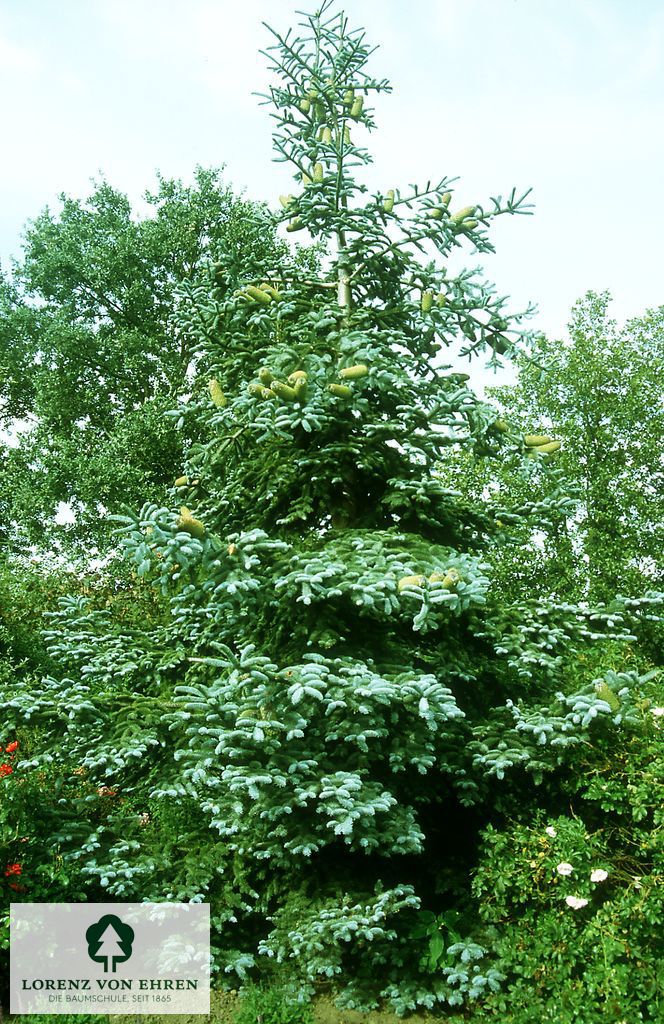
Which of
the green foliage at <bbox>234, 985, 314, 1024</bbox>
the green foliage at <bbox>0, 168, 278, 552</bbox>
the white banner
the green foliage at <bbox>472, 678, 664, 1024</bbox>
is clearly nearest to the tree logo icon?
the white banner

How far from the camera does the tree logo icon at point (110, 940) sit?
730 centimetres

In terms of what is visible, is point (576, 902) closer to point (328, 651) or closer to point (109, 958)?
point (328, 651)

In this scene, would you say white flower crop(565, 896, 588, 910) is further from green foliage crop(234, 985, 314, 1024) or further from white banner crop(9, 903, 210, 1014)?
white banner crop(9, 903, 210, 1014)

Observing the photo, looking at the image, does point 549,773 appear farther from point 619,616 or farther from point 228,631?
point 228,631

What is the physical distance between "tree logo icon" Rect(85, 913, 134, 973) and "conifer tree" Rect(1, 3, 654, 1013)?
324 mm

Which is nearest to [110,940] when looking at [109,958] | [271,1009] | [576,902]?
[109,958]

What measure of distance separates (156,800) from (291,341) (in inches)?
167

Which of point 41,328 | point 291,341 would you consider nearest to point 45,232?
point 41,328

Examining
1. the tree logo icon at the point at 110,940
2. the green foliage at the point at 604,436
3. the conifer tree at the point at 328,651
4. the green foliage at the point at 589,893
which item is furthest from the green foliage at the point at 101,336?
the green foliage at the point at 589,893

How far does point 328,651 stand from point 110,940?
309cm

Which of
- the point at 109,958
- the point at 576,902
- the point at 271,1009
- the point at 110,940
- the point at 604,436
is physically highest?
the point at 604,436

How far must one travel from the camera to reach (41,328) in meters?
20.9

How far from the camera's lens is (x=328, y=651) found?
695 cm

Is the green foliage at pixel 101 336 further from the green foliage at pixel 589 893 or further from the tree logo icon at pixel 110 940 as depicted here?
the green foliage at pixel 589 893
